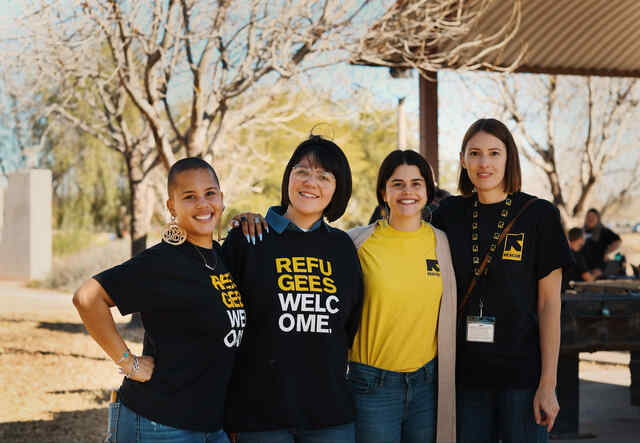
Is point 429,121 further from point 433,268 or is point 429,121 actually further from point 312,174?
point 312,174

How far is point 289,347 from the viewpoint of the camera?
8.37 ft

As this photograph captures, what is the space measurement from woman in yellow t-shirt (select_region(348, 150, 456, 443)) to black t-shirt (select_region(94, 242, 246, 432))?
67 centimetres

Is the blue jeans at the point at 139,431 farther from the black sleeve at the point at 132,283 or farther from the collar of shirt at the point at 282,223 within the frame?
the collar of shirt at the point at 282,223

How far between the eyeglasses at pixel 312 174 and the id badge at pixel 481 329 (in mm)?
882

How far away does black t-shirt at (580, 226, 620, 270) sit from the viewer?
1059 centimetres

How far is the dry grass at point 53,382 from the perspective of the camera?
6.04 metres

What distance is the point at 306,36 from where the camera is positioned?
7.46 metres

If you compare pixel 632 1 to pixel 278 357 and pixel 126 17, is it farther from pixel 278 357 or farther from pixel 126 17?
pixel 278 357

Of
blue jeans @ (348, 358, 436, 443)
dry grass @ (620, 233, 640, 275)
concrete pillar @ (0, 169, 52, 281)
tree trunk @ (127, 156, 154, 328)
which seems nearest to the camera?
blue jeans @ (348, 358, 436, 443)

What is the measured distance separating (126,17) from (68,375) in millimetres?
4349

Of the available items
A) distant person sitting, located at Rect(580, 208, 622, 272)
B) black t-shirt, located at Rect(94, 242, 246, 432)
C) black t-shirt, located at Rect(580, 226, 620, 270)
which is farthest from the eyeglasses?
black t-shirt, located at Rect(580, 226, 620, 270)

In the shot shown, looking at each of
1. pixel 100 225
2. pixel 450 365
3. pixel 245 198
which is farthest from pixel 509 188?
pixel 100 225

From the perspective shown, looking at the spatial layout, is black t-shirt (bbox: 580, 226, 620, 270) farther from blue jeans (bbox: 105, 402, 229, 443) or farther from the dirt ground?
blue jeans (bbox: 105, 402, 229, 443)

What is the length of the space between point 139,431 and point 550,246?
1.83 meters
